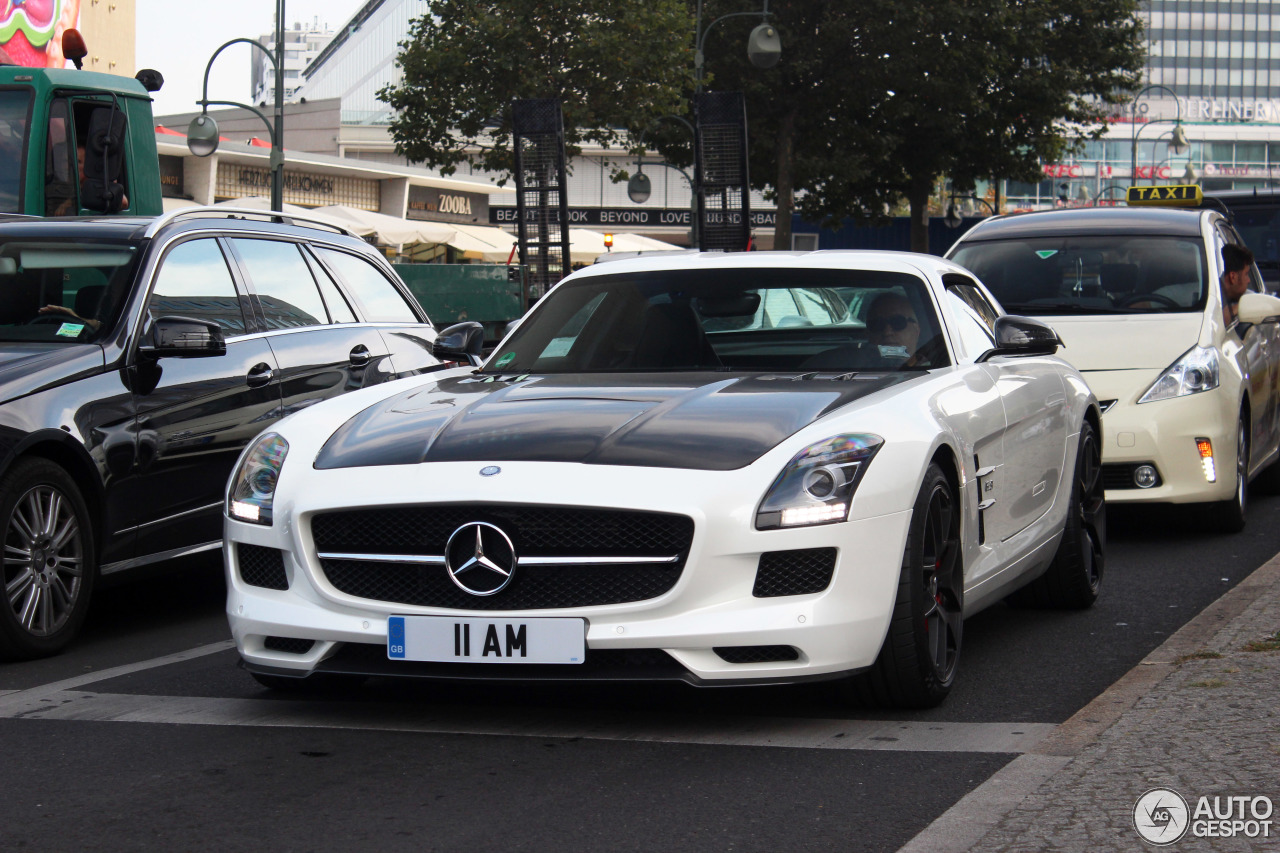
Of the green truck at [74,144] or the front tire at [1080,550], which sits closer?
the front tire at [1080,550]

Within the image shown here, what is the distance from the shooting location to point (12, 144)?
12891 millimetres

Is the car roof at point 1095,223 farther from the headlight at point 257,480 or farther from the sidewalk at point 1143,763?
the headlight at point 257,480

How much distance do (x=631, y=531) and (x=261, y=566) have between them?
1124 millimetres

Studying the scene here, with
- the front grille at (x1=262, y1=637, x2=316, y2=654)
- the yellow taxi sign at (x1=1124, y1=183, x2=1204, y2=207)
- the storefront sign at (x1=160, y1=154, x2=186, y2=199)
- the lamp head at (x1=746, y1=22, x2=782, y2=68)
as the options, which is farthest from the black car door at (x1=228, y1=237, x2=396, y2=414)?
the storefront sign at (x1=160, y1=154, x2=186, y2=199)

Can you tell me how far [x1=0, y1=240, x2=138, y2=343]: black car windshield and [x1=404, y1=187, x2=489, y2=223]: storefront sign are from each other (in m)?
55.0

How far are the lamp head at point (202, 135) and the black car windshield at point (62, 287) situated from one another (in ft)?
79.7

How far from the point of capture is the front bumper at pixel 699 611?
4.37m

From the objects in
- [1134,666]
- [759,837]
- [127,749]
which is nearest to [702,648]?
[759,837]

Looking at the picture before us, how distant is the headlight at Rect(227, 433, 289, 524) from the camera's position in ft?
16.0

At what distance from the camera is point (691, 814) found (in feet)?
12.6

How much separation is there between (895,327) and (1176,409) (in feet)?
12.0

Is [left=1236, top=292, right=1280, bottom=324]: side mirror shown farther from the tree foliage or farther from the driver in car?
the tree foliage

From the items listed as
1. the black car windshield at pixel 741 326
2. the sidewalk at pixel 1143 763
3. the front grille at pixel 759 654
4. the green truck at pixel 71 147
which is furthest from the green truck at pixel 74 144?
the sidewalk at pixel 1143 763

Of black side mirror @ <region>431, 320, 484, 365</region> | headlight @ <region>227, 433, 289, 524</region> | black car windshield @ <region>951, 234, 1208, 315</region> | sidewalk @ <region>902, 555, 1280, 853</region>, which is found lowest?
sidewalk @ <region>902, 555, 1280, 853</region>
